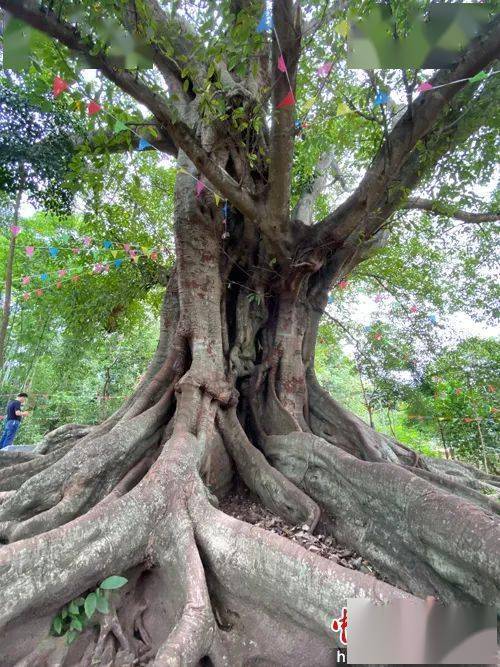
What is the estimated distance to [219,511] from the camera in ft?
7.77

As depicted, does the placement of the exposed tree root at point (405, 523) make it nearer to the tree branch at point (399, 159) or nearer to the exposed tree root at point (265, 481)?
the exposed tree root at point (265, 481)

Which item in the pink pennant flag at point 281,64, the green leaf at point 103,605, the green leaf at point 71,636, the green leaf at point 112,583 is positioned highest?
the pink pennant flag at point 281,64

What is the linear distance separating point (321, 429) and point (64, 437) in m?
3.64

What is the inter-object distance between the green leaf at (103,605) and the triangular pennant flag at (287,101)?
3128 millimetres

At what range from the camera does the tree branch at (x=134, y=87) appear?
203 cm

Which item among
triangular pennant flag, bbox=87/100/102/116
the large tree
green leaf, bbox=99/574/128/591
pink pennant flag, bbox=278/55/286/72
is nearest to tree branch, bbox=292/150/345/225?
the large tree

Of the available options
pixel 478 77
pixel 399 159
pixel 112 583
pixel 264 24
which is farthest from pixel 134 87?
pixel 112 583

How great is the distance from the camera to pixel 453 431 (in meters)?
7.63

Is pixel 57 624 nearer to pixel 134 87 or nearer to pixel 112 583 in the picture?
pixel 112 583

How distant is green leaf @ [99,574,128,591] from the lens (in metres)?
1.96

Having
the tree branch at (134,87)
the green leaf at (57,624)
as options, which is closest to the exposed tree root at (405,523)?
the green leaf at (57,624)

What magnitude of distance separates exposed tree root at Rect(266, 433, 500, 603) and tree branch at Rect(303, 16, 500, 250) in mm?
2242

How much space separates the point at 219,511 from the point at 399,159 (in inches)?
121

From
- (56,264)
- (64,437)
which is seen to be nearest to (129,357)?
(56,264)
